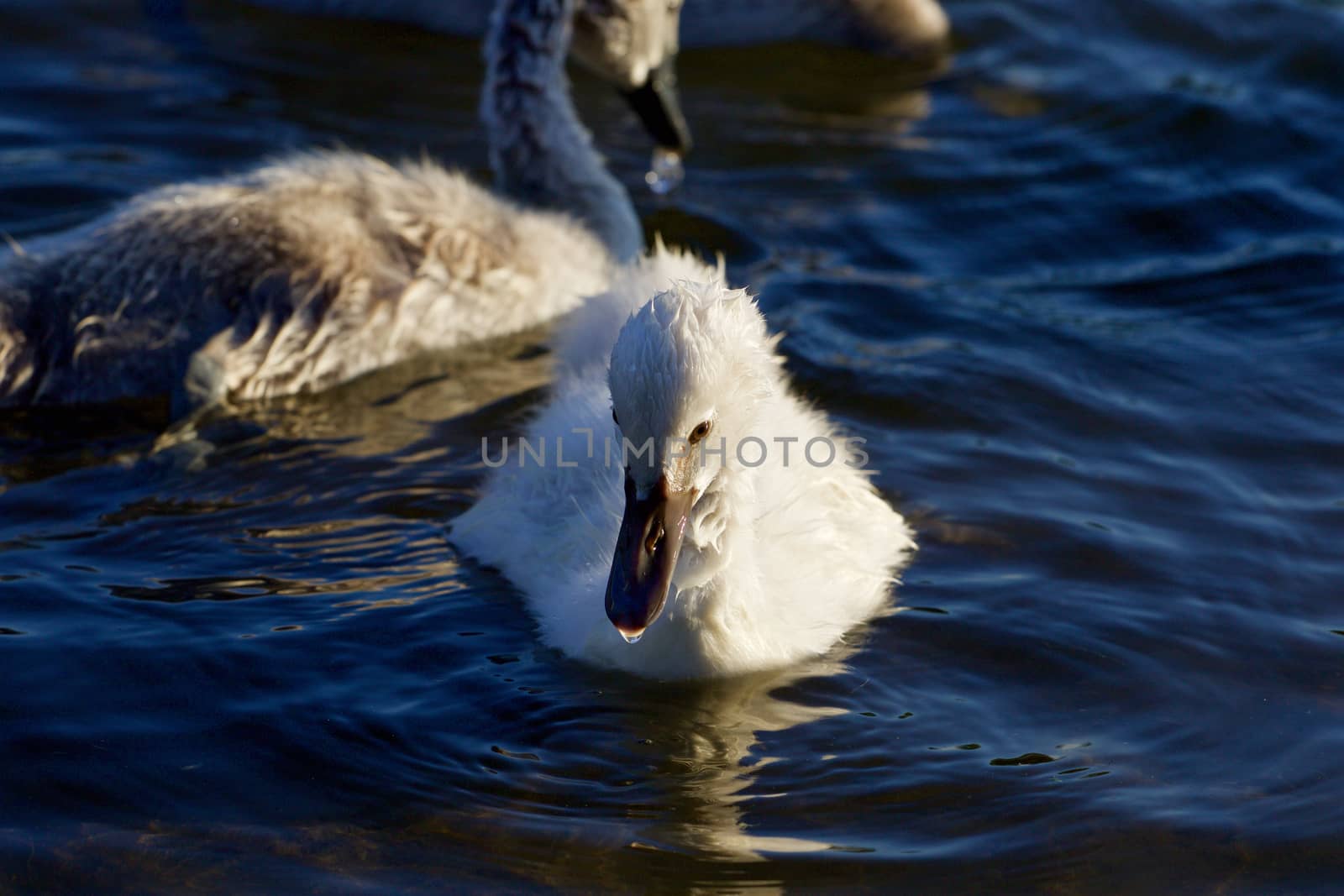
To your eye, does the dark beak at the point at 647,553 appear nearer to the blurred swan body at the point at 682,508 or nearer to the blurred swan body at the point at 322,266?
the blurred swan body at the point at 682,508

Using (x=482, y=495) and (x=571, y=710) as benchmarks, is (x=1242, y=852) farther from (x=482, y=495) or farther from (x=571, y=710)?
(x=482, y=495)

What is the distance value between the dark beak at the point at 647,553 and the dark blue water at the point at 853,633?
438 mm

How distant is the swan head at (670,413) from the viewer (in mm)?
4086

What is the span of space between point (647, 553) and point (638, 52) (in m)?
4.28

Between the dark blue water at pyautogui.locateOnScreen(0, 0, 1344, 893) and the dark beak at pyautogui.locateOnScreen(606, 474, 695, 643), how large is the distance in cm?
44

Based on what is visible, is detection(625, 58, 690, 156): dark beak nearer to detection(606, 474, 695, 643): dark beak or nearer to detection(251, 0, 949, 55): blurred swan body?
detection(251, 0, 949, 55): blurred swan body

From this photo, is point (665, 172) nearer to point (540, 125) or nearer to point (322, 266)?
point (540, 125)

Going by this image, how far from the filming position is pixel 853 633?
501 cm

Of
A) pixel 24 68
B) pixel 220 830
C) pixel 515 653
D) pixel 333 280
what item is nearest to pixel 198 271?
pixel 333 280

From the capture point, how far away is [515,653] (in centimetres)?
486

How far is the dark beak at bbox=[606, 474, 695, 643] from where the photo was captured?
13.8ft

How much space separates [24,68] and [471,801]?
21.8ft

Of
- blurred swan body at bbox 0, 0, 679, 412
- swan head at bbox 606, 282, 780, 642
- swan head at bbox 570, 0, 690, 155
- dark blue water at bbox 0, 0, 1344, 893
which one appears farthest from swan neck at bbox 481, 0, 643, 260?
swan head at bbox 606, 282, 780, 642

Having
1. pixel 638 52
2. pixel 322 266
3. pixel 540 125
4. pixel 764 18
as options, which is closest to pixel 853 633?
pixel 322 266
